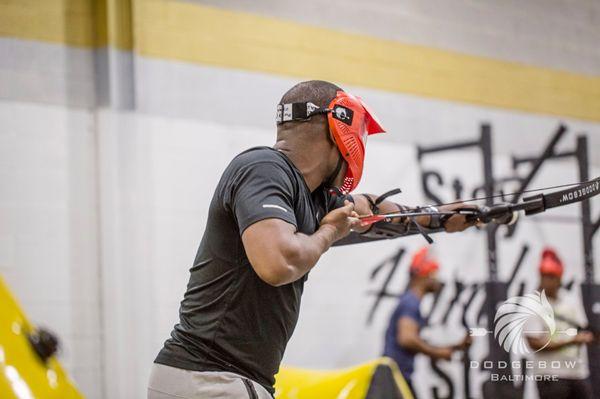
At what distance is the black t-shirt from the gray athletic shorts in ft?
0.06

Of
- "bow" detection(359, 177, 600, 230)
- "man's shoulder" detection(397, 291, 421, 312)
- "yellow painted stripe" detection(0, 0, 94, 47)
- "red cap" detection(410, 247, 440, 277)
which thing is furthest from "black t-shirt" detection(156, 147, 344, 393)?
"red cap" detection(410, 247, 440, 277)

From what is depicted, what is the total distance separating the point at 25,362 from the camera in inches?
151

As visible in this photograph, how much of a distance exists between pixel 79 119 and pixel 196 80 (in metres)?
0.78

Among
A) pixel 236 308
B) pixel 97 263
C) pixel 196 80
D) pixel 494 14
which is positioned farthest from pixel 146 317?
pixel 494 14

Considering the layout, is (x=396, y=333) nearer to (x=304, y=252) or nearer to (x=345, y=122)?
(x=345, y=122)

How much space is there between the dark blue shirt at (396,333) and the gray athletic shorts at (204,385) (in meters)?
3.76

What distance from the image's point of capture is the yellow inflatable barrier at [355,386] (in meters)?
4.21

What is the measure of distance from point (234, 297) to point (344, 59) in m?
4.17

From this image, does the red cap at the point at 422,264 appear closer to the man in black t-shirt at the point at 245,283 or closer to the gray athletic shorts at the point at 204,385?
the man in black t-shirt at the point at 245,283

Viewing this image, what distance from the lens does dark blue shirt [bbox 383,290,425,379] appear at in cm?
593

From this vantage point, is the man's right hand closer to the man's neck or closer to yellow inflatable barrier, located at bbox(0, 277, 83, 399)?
the man's neck

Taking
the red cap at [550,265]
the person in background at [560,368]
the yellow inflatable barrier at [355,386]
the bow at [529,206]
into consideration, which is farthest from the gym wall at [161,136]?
the person in background at [560,368]

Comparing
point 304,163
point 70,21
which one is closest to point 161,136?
point 70,21


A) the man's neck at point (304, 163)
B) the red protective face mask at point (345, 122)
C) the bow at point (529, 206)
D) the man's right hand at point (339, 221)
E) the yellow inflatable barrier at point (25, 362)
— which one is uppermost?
the red protective face mask at point (345, 122)
